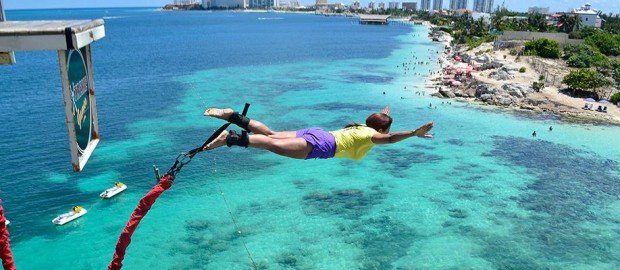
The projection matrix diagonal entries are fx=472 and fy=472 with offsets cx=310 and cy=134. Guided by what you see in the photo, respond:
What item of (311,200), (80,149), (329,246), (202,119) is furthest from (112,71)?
(80,149)

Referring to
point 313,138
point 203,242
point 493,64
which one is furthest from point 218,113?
point 493,64

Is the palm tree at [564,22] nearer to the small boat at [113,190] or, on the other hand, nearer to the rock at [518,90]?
the rock at [518,90]

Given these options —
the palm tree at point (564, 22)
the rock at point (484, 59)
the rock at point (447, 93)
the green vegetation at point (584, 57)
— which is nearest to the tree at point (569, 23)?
the palm tree at point (564, 22)

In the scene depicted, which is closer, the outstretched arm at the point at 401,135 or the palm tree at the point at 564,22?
the outstretched arm at the point at 401,135

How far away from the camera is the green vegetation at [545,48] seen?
77125 mm

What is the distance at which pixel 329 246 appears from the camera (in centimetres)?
2562

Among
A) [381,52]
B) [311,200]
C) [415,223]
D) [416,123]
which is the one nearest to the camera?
[415,223]

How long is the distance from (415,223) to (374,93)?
1529 inches

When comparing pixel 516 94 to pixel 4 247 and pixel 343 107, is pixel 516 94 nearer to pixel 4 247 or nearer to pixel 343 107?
pixel 343 107

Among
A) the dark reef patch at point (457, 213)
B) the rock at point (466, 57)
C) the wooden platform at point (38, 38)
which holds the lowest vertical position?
the dark reef patch at point (457, 213)

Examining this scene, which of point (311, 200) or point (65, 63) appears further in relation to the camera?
point (311, 200)

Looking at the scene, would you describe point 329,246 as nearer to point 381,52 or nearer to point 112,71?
point 112,71

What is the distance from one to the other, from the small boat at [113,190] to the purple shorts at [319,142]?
2571cm

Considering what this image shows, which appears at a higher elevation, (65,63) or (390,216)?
(65,63)
